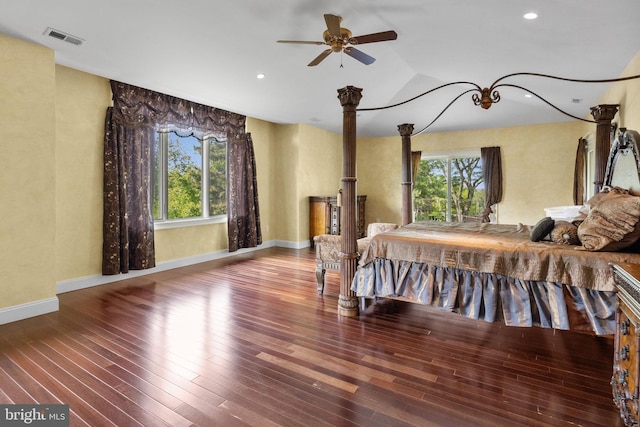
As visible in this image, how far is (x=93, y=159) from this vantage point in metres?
4.45

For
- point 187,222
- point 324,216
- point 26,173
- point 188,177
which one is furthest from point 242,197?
point 26,173

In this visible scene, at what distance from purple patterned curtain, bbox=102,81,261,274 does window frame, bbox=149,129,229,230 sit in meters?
0.22

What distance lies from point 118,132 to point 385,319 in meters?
4.15

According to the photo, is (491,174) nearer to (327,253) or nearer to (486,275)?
(327,253)

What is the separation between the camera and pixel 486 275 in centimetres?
281

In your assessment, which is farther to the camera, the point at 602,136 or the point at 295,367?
the point at 602,136

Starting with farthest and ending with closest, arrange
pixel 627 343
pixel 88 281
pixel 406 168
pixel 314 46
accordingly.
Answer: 1. pixel 406 168
2. pixel 88 281
3. pixel 314 46
4. pixel 627 343

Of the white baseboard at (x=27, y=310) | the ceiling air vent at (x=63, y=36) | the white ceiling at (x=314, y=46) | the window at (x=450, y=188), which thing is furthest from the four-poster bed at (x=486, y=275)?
the window at (x=450, y=188)

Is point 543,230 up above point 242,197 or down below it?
below

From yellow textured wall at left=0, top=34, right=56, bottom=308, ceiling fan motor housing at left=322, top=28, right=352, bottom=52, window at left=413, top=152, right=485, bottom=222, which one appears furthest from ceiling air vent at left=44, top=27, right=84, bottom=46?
window at left=413, top=152, right=485, bottom=222

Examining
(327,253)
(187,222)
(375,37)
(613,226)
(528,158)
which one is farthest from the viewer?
(528,158)

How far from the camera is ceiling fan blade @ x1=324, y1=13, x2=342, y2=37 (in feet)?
9.52

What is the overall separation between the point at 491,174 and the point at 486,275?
518 centimetres

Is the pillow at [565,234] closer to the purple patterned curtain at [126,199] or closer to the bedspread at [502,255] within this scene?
the bedspread at [502,255]
